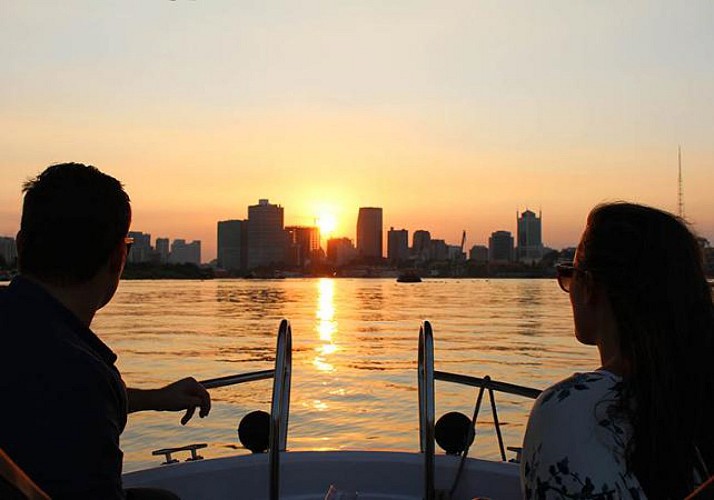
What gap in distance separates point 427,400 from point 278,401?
613mm

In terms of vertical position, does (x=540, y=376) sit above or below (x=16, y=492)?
below

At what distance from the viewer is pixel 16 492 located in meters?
0.93

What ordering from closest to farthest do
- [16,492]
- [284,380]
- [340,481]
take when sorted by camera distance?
[16,492]
[284,380]
[340,481]

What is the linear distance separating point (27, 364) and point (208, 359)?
70.6 feet

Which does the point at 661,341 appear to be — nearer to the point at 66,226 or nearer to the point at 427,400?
the point at 66,226

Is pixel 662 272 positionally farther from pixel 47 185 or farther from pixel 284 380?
pixel 284 380

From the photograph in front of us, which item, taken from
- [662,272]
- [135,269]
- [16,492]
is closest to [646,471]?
[662,272]

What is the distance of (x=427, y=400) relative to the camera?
3.16 meters

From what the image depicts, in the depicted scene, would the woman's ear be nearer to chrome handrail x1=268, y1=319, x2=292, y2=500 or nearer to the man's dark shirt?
the man's dark shirt

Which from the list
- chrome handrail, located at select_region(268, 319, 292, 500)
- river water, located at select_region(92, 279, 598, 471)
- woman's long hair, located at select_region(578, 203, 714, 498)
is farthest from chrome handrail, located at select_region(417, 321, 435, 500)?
river water, located at select_region(92, 279, 598, 471)

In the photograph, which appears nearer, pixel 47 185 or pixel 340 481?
pixel 47 185

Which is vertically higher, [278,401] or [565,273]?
[565,273]

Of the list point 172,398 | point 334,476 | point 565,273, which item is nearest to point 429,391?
point 334,476

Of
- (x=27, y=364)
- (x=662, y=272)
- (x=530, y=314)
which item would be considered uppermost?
(x=662, y=272)
